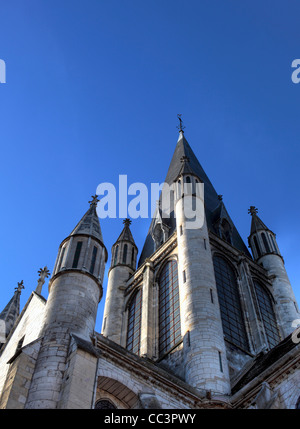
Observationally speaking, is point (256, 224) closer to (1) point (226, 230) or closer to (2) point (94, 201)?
(1) point (226, 230)

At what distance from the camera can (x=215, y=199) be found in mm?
34656

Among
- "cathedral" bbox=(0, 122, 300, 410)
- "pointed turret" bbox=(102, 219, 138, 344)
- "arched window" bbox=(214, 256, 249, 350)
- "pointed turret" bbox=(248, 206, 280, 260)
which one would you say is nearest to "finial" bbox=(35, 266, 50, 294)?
"cathedral" bbox=(0, 122, 300, 410)

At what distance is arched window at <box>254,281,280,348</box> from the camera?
23614 millimetres

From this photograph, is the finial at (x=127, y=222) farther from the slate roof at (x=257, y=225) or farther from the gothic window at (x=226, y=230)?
the slate roof at (x=257, y=225)

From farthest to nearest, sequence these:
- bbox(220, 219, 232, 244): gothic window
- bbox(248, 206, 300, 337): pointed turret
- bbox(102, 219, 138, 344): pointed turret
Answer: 1. bbox(220, 219, 232, 244): gothic window
2. bbox(248, 206, 300, 337): pointed turret
3. bbox(102, 219, 138, 344): pointed turret

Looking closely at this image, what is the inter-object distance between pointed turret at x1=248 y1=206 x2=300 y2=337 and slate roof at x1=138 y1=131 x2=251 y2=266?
3.00 ft

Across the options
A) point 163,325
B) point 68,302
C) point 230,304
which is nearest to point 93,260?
point 68,302

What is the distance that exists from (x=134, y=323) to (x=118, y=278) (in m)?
3.96

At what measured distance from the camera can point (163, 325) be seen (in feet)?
74.1

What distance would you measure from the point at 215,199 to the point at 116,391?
22.3 m

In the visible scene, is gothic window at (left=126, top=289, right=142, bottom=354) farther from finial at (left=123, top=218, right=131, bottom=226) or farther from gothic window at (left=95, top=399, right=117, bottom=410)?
gothic window at (left=95, top=399, right=117, bottom=410)
